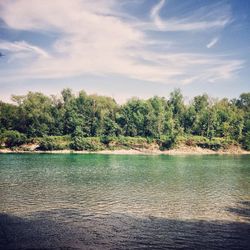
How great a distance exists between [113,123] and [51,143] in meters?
26.9

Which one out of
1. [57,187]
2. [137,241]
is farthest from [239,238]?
[57,187]

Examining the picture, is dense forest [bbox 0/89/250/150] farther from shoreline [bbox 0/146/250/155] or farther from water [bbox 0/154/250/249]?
water [bbox 0/154/250/249]

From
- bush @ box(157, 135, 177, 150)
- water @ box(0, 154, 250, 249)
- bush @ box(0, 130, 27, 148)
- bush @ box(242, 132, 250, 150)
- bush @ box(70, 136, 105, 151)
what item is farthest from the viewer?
bush @ box(242, 132, 250, 150)

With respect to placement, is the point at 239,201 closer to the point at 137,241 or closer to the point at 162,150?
the point at 137,241

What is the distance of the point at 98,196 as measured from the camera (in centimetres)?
3097

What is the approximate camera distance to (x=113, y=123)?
12475 centimetres

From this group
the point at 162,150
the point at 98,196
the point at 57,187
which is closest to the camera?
the point at 98,196

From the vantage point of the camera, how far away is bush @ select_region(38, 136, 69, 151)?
112 meters

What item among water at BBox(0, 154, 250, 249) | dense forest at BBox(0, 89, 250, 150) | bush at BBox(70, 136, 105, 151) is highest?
dense forest at BBox(0, 89, 250, 150)

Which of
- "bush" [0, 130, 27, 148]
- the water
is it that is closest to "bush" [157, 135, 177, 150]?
"bush" [0, 130, 27, 148]

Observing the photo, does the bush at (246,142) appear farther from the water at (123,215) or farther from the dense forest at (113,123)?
→ the water at (123,215)

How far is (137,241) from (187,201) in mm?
12196

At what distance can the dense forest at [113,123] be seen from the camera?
117 meters

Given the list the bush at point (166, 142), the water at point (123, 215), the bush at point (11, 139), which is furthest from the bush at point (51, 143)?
the water at point (123, 215)
